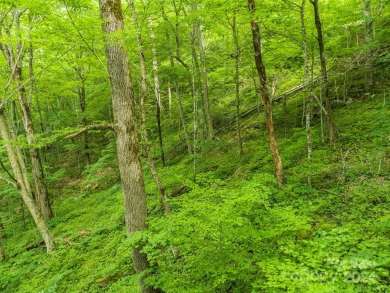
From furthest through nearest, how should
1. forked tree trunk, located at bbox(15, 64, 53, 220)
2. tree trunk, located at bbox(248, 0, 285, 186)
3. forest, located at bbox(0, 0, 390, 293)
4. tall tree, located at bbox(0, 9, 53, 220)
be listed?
forked tree trunk, located at bbox(15, 64, 53, 220), tall tree, located at bbox(0, 9, 53, 220), tree trunk, located at bbox(248, 0, 285, 186), forest, located at bbox(0, 0, 390, 293)

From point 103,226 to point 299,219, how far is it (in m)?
8.19

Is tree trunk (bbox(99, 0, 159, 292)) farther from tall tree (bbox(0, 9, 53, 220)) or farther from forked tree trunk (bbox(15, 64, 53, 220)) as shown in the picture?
forked tree trunk (bbox(15, 64, 53, 220))

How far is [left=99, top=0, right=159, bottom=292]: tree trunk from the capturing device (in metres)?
4.91

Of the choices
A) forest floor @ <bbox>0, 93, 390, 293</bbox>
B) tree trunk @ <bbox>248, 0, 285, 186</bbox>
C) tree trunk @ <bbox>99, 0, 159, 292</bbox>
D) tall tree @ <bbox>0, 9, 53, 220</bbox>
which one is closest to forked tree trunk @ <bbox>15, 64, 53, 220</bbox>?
tall tree @ <bbox>0, 9, 53, 220</bbox>

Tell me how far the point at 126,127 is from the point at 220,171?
227 inches

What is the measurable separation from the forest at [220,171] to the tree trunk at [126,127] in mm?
20

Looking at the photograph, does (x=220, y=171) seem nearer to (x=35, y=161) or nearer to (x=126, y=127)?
(x=126, y=127)

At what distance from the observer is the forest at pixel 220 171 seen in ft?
12.9

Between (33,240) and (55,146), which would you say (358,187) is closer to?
(33,240)

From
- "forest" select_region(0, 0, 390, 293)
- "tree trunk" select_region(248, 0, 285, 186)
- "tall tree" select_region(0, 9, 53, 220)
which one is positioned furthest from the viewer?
"tall tree" select_region(0, 9, 53, 220)

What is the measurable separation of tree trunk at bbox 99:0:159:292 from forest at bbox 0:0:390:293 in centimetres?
2

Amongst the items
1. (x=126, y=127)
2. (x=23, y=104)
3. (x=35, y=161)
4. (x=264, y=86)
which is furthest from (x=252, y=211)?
(x=35, y=161)

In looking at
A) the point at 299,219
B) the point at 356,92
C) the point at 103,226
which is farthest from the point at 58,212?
the point at 356,92

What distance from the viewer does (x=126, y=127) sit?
4934mm
